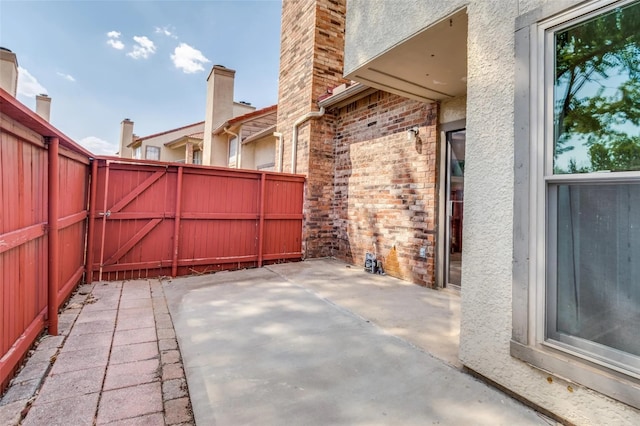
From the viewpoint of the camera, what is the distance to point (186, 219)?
5895mm

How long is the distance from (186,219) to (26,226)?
3.31m

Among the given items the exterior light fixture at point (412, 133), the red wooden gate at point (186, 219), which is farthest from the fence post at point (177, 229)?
the exterior light fixture at point (412, 133)

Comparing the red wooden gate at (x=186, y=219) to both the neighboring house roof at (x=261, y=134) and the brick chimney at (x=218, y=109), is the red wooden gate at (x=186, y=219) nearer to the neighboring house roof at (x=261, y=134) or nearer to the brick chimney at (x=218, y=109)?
the neighboring house roof at (x=261, y=134)

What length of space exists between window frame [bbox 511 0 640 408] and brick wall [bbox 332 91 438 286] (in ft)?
10.2

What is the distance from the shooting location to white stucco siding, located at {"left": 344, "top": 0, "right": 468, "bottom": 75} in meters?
2.84

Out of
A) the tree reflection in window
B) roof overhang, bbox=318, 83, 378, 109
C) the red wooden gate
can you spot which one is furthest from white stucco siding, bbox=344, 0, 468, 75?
the red wooden gate

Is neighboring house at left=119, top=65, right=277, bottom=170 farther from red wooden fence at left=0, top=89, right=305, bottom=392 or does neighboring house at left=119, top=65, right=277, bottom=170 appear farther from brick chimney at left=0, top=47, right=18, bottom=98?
brick chimney at left=0, top=47, right=18, bottom=98

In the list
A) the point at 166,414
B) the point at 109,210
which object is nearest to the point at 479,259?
the point at 166,414

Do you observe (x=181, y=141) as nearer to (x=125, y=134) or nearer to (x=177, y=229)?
(x=125, y=134)

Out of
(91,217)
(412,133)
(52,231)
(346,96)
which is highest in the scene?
(346,96)

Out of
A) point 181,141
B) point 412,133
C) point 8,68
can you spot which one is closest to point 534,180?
point 412,133

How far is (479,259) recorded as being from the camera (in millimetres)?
2299

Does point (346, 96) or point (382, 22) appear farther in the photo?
point (346, 96)

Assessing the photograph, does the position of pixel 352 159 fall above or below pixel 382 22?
below
